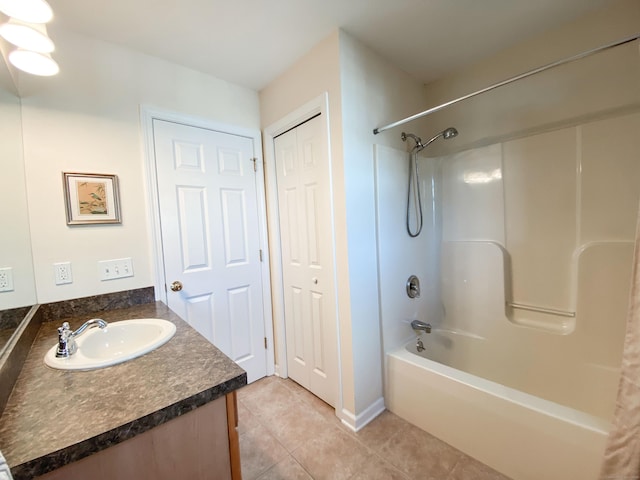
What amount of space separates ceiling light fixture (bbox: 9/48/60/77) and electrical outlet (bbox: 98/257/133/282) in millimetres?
925

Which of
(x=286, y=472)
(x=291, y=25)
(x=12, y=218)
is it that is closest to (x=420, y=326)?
(x=286, y=472)

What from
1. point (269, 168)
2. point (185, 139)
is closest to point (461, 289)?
point (269, 168)

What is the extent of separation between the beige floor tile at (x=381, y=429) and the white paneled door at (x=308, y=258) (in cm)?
27

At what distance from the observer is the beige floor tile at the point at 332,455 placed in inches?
51.8

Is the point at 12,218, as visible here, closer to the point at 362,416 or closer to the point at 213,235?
the point at 213,235

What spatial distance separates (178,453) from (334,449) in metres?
1.04

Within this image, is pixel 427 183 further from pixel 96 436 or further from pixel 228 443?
pixel 96 436

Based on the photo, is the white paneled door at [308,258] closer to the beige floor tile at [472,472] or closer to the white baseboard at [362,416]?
the white baseboard at [362,416]

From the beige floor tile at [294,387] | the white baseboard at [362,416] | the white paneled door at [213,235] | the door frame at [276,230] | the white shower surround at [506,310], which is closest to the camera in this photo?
the white shower surround at [506,310]

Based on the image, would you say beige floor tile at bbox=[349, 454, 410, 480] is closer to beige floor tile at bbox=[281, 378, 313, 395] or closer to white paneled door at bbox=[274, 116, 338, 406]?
white paneled door at bbox=[274, 116, 338, 406]

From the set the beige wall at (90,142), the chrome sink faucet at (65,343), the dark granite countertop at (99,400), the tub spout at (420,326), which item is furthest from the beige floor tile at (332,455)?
the beige wall at (90,142)

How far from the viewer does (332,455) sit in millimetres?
1414

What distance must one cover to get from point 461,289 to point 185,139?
230 centimetres

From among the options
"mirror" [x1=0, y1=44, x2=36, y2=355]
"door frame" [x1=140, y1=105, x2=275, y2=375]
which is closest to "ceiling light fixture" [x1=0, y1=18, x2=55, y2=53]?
"mirror" [x1=0, y1=44, x2=36, y2=355]
